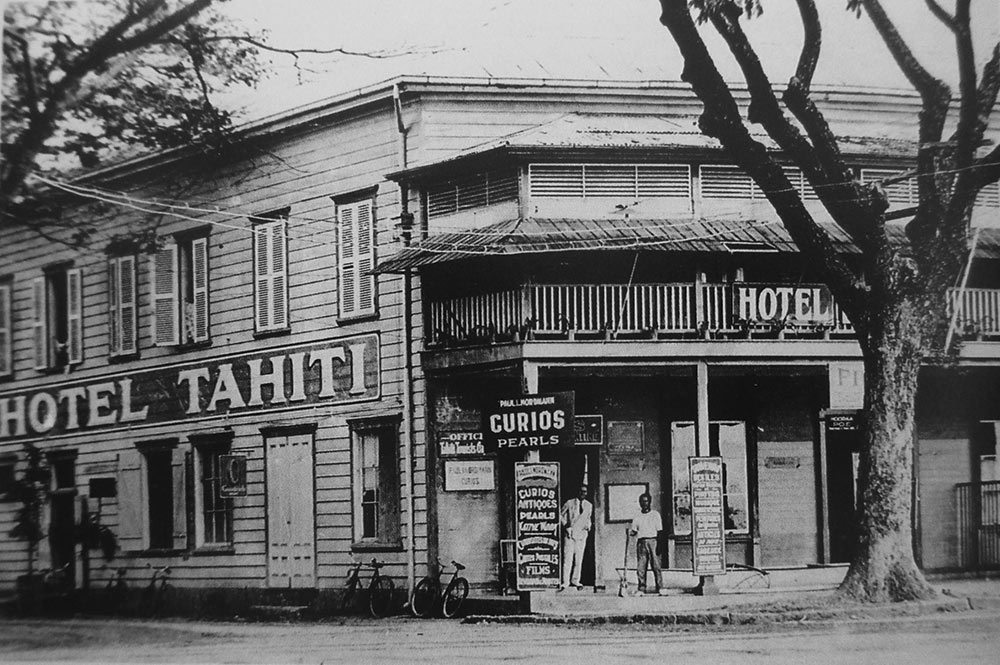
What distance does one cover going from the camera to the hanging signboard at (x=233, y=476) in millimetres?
12484

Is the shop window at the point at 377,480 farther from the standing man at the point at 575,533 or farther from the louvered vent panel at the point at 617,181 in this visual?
the louvered vent panel at the point at 617,181

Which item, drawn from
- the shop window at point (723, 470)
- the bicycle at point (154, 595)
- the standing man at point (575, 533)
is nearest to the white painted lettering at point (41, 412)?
the bicycle at point (154, 595)

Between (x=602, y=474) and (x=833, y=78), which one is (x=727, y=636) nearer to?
(x=602, y=474)

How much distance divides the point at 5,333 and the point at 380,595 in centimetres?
404

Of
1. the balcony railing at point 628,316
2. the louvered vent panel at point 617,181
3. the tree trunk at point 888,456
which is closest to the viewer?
the tree trunk at point 888,456

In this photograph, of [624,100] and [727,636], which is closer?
[727,636]

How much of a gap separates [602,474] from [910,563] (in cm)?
290

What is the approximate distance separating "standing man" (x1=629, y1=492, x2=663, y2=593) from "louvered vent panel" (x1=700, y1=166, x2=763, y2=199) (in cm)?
285

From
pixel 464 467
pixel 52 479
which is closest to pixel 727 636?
pixel 464 467

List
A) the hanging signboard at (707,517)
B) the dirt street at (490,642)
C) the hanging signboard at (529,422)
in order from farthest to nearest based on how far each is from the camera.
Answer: the hanging signboard at (529,422) → the hanging signboard at (707,517) → the dirt street at (490,642)

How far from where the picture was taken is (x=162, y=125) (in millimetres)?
12453

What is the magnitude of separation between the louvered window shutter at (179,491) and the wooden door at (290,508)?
80cm

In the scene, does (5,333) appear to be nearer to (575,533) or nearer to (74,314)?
(74,314)

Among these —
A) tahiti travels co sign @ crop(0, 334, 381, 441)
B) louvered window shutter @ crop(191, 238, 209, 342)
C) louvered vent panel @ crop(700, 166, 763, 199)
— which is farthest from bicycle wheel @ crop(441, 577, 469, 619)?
louvered vent panel @ crop(700, 166, 763, 199)
